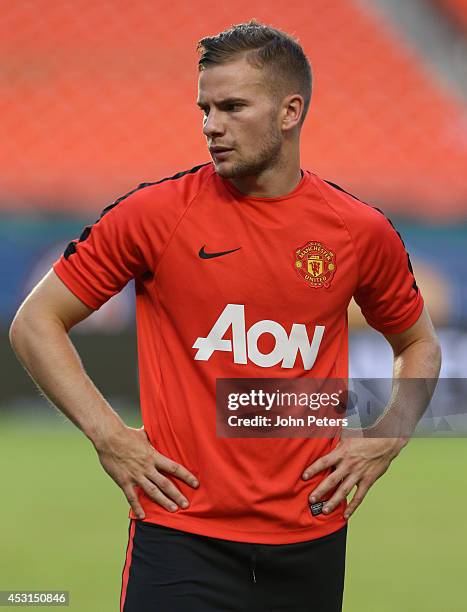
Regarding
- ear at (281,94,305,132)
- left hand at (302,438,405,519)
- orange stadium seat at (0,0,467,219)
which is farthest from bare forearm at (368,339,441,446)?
orange stadium seat at (0,0,467,219)

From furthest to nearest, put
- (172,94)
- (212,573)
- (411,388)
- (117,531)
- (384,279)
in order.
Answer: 1. (172,94)
2. (117,531)
3. (411,388)
4. (384,279)
5. (212,573)

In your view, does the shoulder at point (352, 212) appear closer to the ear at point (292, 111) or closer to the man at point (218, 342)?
the man at point (218, 342)

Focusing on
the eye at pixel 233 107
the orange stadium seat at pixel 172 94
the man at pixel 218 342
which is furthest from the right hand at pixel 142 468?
the orange stadium seat at pixel 172 94

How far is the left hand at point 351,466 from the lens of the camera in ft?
8.91

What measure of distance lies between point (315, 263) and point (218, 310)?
11.2 inches

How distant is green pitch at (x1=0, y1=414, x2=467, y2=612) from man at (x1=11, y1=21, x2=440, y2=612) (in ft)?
7.87

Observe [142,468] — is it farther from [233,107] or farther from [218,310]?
[233,107]

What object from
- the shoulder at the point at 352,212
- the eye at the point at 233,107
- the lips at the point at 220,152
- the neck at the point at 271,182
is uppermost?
the eye at the point at 233,107

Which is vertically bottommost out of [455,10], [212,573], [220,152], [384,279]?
[212,573]

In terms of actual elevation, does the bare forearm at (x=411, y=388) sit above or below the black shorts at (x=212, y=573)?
above

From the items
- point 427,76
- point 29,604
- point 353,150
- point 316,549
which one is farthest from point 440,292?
point 316,549

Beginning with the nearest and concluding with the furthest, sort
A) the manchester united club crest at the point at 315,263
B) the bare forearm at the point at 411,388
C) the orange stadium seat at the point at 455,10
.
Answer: the manchester united club crest at the point at 315,263 < the bare forearm at the point at 411,388 < the orange stadium seat at the point at 455,10

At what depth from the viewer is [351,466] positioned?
279 cm

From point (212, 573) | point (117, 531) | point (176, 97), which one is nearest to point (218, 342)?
point (212, 573)
